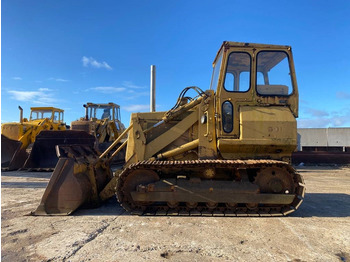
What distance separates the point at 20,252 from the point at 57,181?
174cm

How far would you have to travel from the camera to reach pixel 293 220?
448cm

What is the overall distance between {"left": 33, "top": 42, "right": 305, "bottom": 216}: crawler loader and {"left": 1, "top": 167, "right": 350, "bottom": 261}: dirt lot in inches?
12.3

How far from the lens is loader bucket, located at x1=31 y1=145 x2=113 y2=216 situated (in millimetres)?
4836

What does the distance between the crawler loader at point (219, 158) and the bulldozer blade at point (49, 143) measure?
5.17 metres

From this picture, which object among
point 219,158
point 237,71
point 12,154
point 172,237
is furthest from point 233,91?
point 12,154

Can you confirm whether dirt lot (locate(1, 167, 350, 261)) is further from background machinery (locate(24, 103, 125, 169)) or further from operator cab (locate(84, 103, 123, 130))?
operator cab (locate(84, 103, 123, 130))

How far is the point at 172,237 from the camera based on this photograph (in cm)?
370

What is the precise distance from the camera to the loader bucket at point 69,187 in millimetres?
4836

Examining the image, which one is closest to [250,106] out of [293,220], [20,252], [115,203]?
[293,220]

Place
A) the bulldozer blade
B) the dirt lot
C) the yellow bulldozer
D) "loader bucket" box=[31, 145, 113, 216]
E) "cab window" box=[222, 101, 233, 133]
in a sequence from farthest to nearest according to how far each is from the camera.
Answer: the yellow bulldozer → the bulldozer blade → "cab window" box=[222, 101, 233, 133] → "loader bucket" box=[31, 145, 113, 216] → the dirt lot

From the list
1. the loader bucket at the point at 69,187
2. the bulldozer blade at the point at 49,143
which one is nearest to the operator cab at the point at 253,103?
the loader bucket at the point at 69,187

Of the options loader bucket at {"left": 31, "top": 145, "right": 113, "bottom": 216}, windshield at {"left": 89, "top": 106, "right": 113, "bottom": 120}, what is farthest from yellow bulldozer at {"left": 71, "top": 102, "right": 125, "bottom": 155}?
loader bucket at {"left": 31, "top": 145, "right": 113, "bottom": 216}

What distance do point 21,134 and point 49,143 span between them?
2.82 metres

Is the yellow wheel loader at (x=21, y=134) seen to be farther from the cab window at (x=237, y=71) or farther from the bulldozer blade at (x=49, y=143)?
the cab window at (x=237, y=71)
